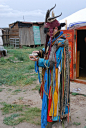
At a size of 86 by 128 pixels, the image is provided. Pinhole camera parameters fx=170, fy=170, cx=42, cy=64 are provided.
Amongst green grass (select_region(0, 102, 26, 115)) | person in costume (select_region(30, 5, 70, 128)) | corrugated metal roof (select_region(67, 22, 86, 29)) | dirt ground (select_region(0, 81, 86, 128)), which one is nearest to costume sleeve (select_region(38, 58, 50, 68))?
person in costume (select_region(30, 5, 70, 128))

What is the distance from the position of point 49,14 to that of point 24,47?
545 inches

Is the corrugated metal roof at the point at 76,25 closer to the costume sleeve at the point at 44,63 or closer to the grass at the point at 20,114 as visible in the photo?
the grass at the point at 20,114

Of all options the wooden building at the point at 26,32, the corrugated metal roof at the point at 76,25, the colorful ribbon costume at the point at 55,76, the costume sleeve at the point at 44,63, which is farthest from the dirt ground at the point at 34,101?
the wooden building at the point at 26,32

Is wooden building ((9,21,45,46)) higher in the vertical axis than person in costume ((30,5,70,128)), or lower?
higher

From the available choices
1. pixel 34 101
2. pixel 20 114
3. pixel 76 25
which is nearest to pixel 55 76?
pixel 20 114

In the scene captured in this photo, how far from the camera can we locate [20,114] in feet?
12.3

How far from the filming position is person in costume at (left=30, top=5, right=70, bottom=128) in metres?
2.64

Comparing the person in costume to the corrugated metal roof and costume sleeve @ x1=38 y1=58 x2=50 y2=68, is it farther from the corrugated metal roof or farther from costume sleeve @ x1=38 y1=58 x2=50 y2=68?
the corrugated metal roof

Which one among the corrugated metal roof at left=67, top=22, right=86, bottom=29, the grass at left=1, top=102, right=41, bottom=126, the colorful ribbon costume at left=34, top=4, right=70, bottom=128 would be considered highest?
the corrugated metal roof at left=67, top=22, right=86, bottom=29

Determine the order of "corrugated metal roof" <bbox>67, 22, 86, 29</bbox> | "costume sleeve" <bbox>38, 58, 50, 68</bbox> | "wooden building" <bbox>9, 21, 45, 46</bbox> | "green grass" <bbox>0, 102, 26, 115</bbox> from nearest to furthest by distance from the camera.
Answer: "costume sleeve" <bbox>38, 58, 50, 68</bbox> → "green grass" <bbox>0, 102, 26, 115</bbox> → "corrugated metal roof" <bbox>67, 22, 86, 29</bbox> → "wooden building" <bbox>9, 21, 45, 46</bbox>

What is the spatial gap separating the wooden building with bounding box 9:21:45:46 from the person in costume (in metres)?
14.3

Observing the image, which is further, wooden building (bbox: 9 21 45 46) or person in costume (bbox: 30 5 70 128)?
wooden building (bbox: 9 21 45 46)

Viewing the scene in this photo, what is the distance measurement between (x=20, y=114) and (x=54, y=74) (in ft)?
5.20

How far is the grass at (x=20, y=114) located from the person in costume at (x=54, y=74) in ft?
2.52
